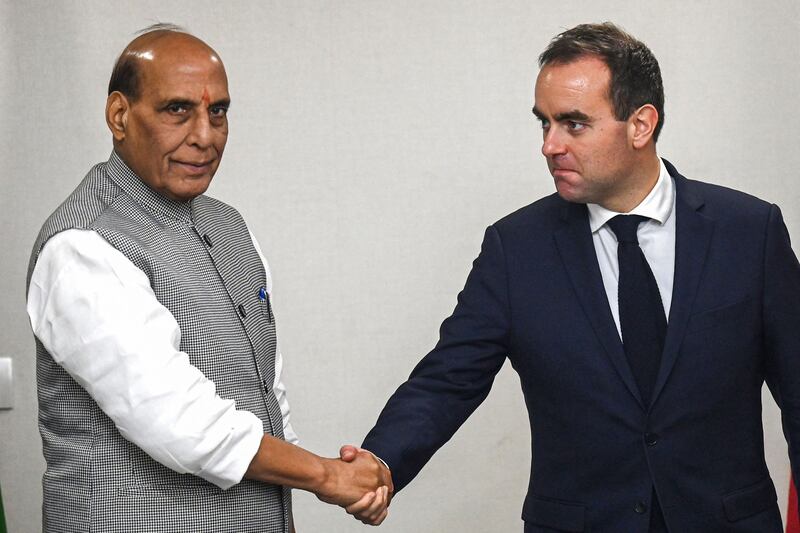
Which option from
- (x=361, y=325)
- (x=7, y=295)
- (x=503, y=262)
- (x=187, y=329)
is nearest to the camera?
(x=187, y=329)

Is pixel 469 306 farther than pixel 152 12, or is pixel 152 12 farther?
pixel 152 12

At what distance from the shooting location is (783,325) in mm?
2012

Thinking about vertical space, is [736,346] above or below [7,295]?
above

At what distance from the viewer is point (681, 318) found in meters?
1.99

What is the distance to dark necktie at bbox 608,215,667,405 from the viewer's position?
6.57 ft

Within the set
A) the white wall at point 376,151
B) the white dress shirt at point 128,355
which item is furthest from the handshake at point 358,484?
the white wall at point 376,151

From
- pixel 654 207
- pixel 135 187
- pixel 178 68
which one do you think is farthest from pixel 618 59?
pixel 135 187

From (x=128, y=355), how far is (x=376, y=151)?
4.92 feet

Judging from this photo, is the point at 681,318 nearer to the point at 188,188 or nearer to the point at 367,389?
the point at 188,188

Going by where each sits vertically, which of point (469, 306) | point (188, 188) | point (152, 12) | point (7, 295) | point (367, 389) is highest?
point (152, 12)

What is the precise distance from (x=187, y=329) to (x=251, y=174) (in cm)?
126

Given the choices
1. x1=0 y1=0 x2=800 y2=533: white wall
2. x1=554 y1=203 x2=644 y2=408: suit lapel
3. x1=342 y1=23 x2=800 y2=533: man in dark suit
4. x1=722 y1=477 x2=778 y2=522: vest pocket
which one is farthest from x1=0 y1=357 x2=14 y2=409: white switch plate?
x1=722 y1=477 x2=778 y2=522: vest pocket

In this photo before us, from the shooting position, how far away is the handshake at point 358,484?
6.50 ft

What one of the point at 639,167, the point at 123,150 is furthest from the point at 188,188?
the point at 639,167
